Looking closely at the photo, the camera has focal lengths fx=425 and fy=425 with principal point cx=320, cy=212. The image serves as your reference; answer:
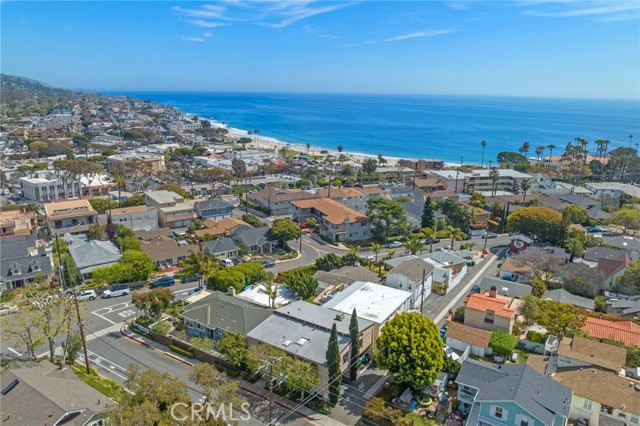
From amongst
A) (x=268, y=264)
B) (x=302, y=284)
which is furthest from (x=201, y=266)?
(x=268, y=264)

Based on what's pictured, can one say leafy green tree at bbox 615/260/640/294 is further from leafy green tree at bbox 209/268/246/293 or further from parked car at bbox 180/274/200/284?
parked car at bbox 180/274/200/284

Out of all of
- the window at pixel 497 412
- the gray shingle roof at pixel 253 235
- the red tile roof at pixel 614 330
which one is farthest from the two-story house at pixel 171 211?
the red tile roof at pixel 614 330

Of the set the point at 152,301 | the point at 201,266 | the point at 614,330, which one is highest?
the point at 201,266

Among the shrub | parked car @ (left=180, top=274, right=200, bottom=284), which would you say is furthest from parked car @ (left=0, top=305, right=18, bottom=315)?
the shrub

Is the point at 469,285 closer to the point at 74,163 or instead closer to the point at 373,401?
the point at 373,401

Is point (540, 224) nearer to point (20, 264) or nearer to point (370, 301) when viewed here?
point (370, 301)

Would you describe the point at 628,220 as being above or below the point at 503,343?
above

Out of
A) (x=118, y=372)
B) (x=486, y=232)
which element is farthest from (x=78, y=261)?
(x=486, y=232)
